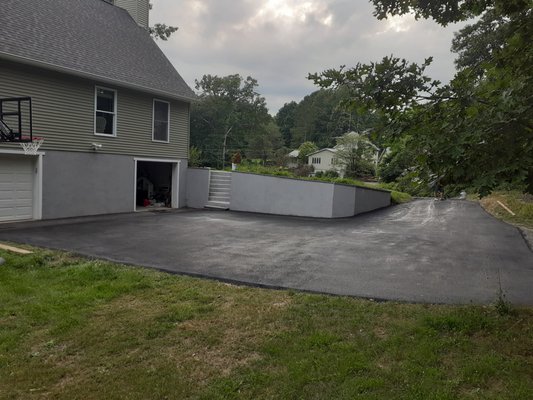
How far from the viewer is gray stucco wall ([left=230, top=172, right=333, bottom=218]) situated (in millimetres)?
14258

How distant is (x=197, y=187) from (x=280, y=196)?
360 centimetres

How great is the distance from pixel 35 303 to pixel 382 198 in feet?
56.0

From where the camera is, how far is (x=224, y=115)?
1652 inches

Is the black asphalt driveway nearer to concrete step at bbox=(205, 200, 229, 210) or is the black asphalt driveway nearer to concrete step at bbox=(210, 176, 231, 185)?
concrete step at bbox=(205, 200, 229, 210)

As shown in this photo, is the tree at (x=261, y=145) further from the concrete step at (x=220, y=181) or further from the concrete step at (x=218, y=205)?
the concrete step at (x=218, y=205)

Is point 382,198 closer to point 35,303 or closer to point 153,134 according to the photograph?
point 153,134

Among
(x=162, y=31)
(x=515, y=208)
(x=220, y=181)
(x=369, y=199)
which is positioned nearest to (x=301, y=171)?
(x=369, y=199)

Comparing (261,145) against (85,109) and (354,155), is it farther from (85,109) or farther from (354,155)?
(85,109)

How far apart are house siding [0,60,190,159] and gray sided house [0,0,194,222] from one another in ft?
0.09

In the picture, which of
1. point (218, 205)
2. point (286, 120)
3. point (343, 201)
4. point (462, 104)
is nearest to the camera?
point (462, 104)

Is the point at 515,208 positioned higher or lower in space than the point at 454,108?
lower

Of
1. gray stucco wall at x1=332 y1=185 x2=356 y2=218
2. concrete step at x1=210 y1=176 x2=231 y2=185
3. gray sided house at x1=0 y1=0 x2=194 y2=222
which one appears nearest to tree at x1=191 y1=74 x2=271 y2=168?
concrete step at x1=210 y1=176 x2=231 y2=185

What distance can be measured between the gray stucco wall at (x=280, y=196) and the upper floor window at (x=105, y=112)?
4826 mm

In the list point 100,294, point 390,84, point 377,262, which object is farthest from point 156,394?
point 377,262
